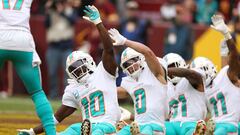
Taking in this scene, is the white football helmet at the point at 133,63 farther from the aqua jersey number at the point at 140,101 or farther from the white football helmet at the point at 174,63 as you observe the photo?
the white football helmet at the point at 174,63

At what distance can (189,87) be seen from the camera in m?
11.5

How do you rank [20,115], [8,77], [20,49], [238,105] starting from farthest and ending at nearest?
[8,77]
[20,115]
[238,105]
[20,49]

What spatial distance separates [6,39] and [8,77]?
1029cm

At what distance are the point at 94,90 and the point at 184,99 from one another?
4.40 feet

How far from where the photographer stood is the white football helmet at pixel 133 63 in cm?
1060

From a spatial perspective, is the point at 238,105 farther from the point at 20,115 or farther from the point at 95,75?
the point at 20,115

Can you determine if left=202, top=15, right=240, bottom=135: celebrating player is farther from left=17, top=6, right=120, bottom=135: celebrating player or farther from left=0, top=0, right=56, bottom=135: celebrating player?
left=0, top=0, right=56, bottom=135: celebrating player

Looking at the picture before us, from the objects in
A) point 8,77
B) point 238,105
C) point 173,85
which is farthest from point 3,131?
point 8,77

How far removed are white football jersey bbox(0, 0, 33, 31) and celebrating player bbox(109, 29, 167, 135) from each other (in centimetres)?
98

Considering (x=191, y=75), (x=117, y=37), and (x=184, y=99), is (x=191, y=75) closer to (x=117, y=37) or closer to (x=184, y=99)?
(x=184, y=99)

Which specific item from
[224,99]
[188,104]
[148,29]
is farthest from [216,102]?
[148,29]

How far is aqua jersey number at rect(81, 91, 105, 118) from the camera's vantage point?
1061 centimetres

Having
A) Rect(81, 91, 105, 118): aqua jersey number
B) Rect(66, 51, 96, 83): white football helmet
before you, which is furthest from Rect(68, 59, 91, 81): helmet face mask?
Rect(81, 91, 105, 118): aqua jersey number

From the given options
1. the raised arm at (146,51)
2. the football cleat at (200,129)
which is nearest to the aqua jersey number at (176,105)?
the football cleat at (200,129)
